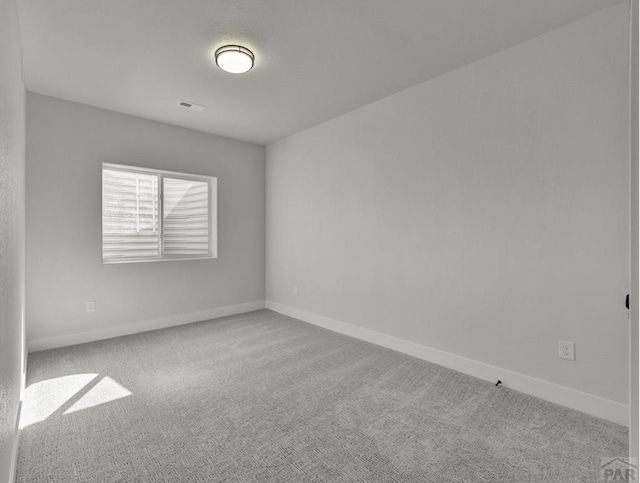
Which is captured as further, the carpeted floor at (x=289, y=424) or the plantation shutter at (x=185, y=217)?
the plantation shutter at (x=185, y=217)

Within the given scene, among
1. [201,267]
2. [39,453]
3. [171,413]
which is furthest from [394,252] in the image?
[39,453]

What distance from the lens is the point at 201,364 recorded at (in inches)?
113

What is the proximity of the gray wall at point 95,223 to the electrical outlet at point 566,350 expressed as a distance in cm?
380

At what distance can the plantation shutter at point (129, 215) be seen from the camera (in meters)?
3.65

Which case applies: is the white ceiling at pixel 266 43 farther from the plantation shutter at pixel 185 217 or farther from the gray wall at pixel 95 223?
the plantation shutter at pixel 185 217

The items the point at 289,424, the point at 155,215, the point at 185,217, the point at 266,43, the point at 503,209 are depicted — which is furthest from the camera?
the point at 185,217

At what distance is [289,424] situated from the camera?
1.98 m

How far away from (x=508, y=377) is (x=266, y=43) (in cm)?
309

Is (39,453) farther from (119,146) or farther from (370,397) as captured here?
(119,146)

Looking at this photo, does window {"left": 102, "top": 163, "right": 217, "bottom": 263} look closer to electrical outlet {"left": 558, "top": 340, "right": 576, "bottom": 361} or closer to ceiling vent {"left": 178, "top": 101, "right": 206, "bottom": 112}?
ceiling vent {"left": 178, "top": 101, "right": 206, "bottom": 112}

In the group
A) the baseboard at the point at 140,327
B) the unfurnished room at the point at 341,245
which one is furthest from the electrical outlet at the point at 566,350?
the baseboard at the point at 140,327

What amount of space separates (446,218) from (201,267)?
3.15 m

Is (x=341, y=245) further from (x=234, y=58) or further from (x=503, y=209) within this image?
(x=234, y=58)

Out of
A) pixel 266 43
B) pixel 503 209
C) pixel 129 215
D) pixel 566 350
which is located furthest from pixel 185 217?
pixel 566 350
